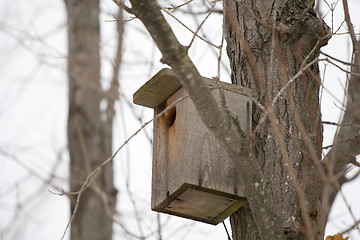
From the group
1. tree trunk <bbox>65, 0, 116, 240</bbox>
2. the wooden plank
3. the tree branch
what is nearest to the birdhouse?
the wooden plank

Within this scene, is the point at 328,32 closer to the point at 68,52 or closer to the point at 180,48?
the point at 180,48

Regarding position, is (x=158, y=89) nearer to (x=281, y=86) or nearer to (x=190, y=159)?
(x=190, y=159)

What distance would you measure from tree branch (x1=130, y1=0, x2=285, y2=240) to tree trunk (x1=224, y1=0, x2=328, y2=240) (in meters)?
0.22

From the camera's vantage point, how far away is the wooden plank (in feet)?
10.0

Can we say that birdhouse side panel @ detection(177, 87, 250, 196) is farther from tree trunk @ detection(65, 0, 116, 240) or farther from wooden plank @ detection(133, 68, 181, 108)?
tree trunk @ detection(65, 0, 116, 240)

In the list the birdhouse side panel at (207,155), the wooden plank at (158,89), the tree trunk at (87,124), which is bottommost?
the birdhouse side panel at (207,155)

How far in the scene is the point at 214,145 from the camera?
2.98 m

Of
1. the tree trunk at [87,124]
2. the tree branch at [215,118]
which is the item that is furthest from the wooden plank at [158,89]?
the tree trunk at [87,124]

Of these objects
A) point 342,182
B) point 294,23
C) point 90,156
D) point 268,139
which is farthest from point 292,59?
point 90,156

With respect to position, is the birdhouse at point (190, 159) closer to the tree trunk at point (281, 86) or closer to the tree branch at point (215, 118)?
the tree trunk at point (281, 86)

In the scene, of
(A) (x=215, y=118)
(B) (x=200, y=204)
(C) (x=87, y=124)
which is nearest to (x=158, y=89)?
(B) (x=200, y=204)

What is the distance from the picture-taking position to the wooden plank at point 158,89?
10.0ft

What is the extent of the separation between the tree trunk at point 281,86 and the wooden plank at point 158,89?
0.92 ft

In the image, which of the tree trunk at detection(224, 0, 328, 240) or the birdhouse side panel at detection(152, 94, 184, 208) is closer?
the tree trunk at detection(224, 0, 328, 240)
